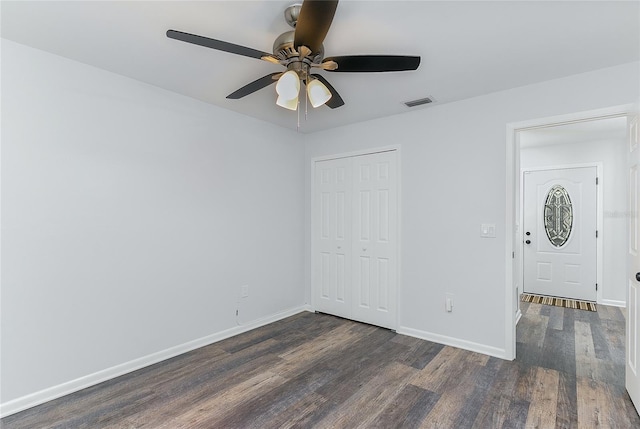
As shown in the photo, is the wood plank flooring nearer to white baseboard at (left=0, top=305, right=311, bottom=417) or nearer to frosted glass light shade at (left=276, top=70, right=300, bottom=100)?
white baseboard at (left=0, top=305, right=311, bottom=417)

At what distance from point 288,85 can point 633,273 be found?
2656 millimetres

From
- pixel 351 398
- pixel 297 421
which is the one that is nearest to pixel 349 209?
pixel 351 398

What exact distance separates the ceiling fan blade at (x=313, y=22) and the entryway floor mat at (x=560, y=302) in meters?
5.01

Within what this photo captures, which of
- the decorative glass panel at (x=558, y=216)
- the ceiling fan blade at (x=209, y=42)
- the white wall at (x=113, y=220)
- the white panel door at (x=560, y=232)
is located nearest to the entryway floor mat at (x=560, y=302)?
the white panel door at (x=560, y=232)

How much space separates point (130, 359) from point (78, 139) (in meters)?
1.82

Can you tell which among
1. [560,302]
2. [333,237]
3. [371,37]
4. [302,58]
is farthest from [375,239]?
[560,302]

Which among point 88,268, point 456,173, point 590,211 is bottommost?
point 88,268

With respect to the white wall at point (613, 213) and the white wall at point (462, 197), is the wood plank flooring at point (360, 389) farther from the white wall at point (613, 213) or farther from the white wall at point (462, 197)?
the white wall at point (613, 213)

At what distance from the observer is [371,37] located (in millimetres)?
2033

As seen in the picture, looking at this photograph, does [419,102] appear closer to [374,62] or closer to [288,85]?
[374,62]

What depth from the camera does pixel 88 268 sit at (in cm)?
247

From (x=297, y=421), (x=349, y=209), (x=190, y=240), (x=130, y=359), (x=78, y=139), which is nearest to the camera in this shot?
(x=297, y=421)

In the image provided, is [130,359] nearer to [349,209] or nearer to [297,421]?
[297,421]

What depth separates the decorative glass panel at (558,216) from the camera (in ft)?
16.4
